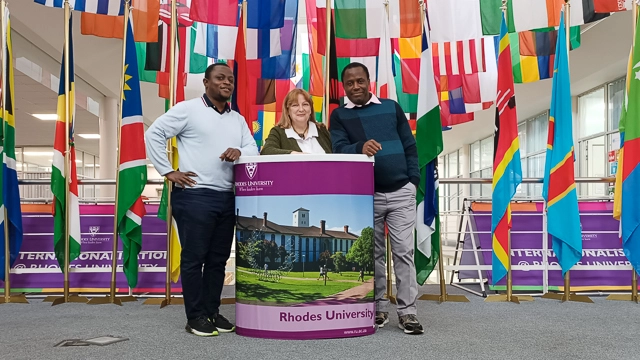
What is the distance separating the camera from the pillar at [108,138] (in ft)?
46.5

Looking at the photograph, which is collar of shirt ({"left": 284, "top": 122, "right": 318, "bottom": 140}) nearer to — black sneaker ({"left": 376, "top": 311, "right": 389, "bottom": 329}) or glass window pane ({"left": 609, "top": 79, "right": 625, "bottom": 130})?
black sneaker ({"left": 376, "top": 311, "right": 389, "bottom": 329})

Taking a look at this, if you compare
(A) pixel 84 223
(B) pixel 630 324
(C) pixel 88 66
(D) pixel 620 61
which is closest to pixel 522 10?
(B) pixel 630 324

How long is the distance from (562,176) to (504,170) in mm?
452

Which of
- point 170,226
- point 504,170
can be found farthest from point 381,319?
point 170,226

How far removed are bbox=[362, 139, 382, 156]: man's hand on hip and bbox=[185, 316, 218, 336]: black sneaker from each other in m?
1.29

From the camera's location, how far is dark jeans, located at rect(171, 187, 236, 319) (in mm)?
3303

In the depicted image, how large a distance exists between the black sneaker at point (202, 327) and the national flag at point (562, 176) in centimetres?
277

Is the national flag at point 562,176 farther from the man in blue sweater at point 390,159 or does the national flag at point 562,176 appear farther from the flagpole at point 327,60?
the flagpole at point 327,60

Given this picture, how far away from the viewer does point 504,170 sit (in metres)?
4.65

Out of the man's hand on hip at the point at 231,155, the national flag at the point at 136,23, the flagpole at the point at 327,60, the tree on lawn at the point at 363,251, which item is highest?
the national flag at the point at 136,23

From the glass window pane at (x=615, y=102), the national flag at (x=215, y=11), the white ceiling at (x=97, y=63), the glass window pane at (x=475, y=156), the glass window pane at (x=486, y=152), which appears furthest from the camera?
the glass window pane at (x=475, y=156)

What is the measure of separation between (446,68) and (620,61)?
5.93 metres

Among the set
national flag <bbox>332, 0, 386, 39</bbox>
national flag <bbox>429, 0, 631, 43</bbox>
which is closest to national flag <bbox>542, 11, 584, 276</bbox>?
national flag <bbox>429, 0, 631, 43</bbox>

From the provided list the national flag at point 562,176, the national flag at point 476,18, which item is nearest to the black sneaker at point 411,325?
the national flag at point 562,176
